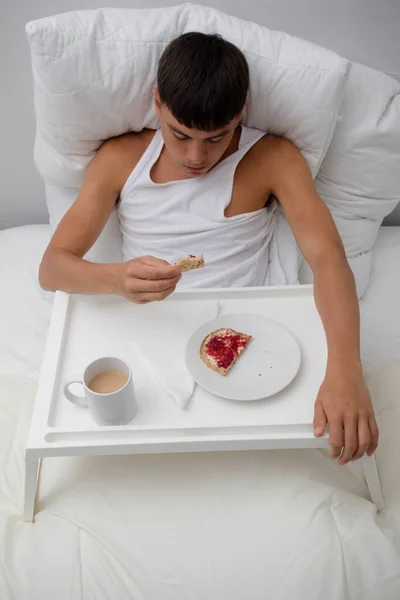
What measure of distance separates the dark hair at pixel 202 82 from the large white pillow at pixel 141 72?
139 mm

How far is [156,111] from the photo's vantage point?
1246mm

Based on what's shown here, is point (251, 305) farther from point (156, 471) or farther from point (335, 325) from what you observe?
point (156, 471)

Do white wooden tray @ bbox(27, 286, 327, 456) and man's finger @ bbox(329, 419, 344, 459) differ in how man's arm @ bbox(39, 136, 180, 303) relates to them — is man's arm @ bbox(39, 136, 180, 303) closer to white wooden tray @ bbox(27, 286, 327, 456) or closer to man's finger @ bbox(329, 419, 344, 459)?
white wooden tray @ bbox(27, 286, 327, 456)

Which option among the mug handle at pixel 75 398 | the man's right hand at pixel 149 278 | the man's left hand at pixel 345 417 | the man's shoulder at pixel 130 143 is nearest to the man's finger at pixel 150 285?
the man's right hand at pixel 149 278

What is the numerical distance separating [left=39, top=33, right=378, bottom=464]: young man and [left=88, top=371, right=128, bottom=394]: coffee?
156 millimetres

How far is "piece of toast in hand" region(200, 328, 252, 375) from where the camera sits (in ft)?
3.18

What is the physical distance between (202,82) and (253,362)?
0.53 metres

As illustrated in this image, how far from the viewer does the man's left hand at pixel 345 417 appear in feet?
2.94

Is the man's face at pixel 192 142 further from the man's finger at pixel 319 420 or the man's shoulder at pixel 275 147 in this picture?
the man's finger at pixel 319 420

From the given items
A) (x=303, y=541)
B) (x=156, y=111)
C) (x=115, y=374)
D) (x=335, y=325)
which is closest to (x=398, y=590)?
(x=303, y=541)

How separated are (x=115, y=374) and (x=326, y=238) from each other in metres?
0.55

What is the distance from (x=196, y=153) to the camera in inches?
43.6

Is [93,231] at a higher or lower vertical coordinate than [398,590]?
higher

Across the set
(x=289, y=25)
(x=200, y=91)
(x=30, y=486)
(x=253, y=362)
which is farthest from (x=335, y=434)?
(x=289, y=25)
